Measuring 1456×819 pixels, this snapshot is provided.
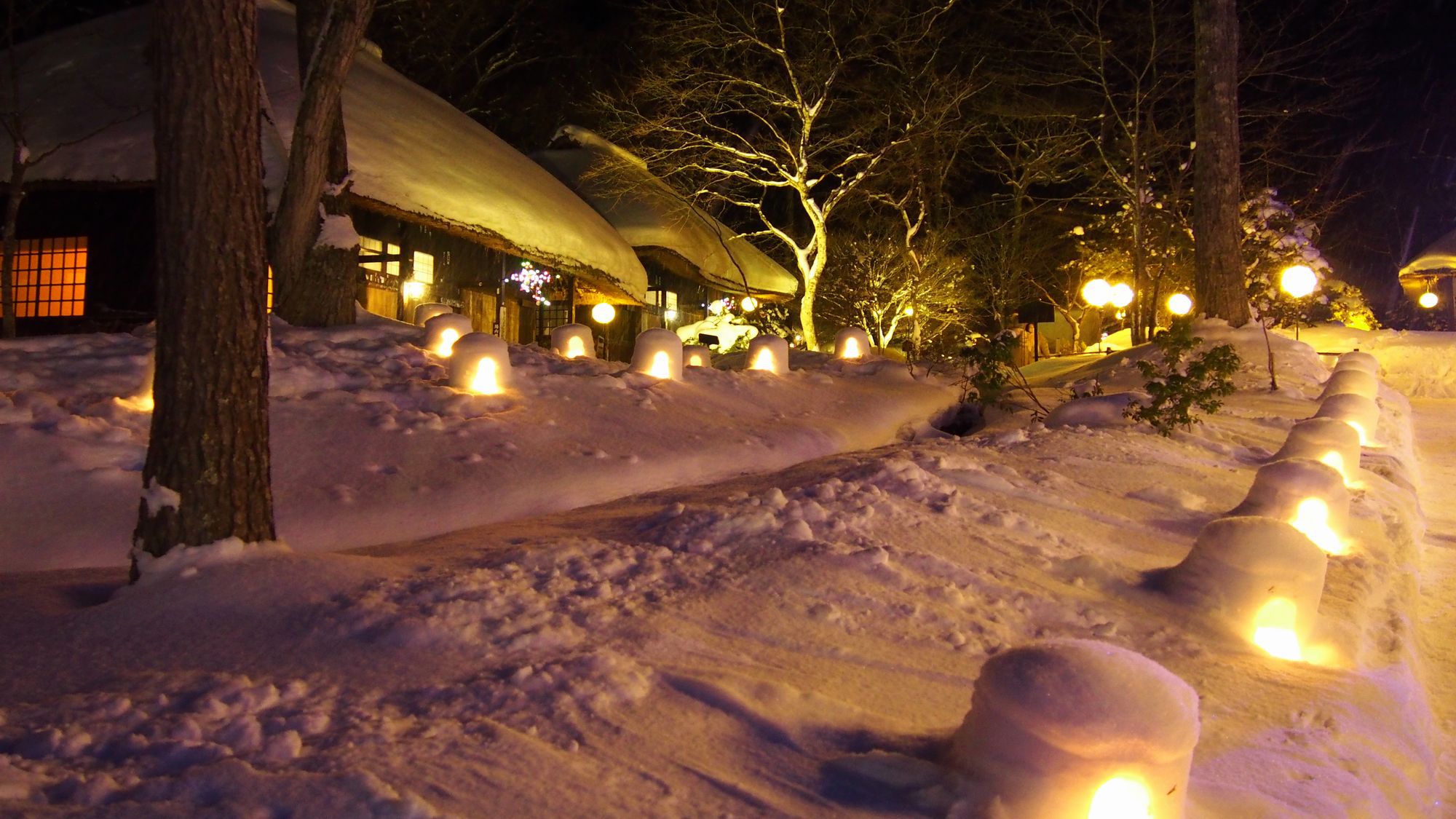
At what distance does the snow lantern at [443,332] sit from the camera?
9703mm

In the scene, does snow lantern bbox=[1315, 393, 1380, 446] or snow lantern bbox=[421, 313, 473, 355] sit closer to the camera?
snow lantern bbox=[1315, 393, 1380, 446]

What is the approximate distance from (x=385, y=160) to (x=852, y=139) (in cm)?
1055

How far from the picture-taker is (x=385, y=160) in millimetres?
13195

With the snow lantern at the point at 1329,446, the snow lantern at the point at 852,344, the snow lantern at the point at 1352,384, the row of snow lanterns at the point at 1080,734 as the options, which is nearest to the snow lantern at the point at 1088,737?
the row of snow lanterns at the point at 1080,734

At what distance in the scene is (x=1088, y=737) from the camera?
247 centimetres

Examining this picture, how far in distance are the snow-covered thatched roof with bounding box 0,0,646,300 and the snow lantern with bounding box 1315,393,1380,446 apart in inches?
396

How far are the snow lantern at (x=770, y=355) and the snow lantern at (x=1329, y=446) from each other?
546 centimetres

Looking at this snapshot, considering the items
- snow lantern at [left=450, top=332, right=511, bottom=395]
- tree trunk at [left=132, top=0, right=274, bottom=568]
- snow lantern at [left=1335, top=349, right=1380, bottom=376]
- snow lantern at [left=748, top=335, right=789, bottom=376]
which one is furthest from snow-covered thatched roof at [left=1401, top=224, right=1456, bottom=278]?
tree trunk at [left=132, top=0, right=274, bottom=568]

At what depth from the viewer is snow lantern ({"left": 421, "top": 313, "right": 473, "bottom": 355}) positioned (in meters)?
9.70

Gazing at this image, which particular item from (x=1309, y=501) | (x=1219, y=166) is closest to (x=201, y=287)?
(x=1309, y=501)

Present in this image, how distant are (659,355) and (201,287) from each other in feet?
19.3

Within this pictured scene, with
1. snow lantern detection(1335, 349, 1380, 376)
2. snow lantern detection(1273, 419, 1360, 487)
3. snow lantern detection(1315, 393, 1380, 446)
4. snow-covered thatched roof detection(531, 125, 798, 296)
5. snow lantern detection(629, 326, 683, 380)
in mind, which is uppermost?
snow-covered thatched roof detection(531, 125, 798, 296)

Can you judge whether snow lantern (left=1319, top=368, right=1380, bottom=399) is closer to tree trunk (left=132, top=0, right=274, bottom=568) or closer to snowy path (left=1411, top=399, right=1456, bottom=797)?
snowy path (left=1411, top=399, right=1456, bottom=797)

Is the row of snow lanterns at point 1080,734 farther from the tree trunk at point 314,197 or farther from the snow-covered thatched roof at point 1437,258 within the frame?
the snow-covered thatched roof at point 1437,258
